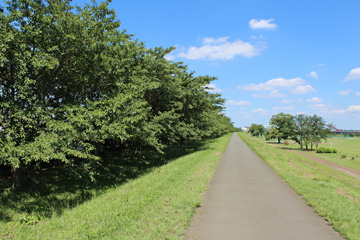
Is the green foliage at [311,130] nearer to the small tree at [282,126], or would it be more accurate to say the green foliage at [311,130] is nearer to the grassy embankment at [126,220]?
the small tree at [282,126]

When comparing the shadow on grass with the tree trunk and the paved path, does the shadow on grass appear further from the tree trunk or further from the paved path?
the paved path

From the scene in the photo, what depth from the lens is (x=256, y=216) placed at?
5125mm

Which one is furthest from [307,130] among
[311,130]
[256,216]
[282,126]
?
[256,216]

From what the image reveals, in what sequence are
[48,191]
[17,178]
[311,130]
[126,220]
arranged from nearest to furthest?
[126,220] < [17,178] < [48,191] < [311,130]

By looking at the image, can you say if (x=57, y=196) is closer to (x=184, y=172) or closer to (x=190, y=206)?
(x=184, y=172)

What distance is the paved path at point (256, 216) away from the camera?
4.25m

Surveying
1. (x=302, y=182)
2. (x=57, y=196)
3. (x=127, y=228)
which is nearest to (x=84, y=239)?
(x=127, y=228)

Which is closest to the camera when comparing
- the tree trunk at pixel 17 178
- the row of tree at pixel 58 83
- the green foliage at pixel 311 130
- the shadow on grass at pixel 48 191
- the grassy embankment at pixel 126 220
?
the grassy embankment at pixel 126 220

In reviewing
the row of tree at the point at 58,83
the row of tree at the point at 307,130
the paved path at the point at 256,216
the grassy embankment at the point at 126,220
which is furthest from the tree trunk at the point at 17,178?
the row of tree at the point at 307,130

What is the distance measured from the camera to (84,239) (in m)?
4.03

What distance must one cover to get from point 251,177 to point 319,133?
48.7 meters

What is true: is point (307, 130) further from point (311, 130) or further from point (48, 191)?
point (48, 191)

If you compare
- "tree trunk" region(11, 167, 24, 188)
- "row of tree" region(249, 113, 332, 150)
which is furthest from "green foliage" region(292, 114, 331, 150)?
"tree trunk" region(11, 167, 24, 188)

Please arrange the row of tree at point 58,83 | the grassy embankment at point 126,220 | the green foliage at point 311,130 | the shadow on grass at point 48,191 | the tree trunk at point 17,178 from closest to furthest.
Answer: the grassy embankment at point 126,220 → the row of tree at point 58,83 → the shadow on grass at point 48,191 → the tree trunk at point 17,178 → the green foliage at point 311,130
